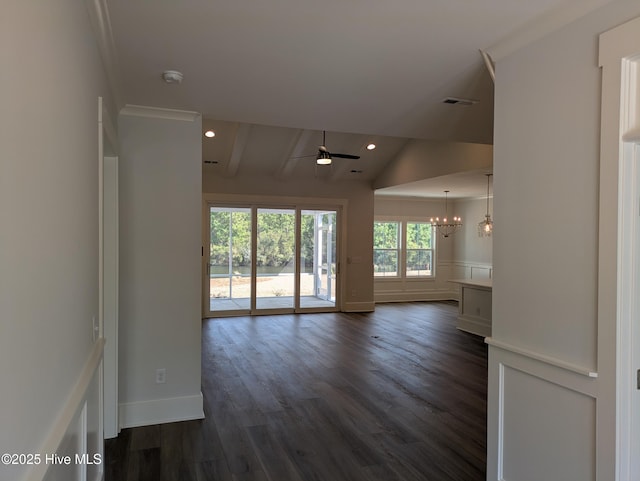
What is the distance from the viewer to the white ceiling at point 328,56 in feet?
6.80

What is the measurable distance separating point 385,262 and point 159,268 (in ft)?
26.6

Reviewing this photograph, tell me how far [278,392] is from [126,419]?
1.44 metres

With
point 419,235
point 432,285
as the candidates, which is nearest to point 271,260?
point 419,235

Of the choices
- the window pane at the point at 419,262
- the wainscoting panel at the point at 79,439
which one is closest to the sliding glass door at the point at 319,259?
the window pane at the point at 419,262

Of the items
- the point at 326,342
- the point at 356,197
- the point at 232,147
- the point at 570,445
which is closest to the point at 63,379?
the point at 570,445

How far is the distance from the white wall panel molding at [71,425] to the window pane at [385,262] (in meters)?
9.16

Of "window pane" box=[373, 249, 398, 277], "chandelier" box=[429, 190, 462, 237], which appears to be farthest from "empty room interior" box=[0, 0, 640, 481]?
"chandelier" box=[429, 190, 462, 237]

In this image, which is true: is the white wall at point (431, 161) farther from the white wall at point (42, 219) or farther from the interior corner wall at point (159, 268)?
the white wall at point (42, 219)

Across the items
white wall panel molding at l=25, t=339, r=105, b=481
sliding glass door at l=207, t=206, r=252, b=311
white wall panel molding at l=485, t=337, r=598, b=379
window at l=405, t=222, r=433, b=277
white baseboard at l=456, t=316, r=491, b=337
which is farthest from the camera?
window at l=405, t=222, r=433, b=277

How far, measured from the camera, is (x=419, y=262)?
1160 centimetres

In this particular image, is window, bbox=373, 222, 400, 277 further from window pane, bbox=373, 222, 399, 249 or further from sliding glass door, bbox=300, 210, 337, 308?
sliding glass door, bbox=300, 210, 337, 308

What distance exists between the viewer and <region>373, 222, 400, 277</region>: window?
440 inches

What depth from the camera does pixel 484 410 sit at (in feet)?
13.1

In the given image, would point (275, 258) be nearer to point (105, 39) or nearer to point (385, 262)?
point (385, 262)
